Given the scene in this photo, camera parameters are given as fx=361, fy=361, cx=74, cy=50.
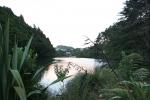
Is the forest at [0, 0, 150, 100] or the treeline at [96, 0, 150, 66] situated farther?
the treeline at [96, 0, 150, 66]

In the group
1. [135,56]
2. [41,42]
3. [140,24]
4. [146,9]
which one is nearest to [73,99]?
[135,56]

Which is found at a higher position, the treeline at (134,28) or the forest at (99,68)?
the treeline at (134,28)

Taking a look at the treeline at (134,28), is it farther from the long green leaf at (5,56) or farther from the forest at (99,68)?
the long green leaf at (5,56)

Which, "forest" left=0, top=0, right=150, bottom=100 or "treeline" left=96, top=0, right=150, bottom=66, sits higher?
"treeline" left=96, top=0, right=150, bottom=66

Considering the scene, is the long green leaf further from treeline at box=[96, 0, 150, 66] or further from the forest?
treeline at box=[96, 0, 150, 66]

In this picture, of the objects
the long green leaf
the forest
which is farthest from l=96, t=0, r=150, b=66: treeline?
the long green leaf

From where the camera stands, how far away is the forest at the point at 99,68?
3.09 meters

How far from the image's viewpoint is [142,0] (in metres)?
26.4

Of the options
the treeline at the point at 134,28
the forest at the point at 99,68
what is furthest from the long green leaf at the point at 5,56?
the treeline at the point at 134,28

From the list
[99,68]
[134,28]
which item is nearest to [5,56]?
[99,68]

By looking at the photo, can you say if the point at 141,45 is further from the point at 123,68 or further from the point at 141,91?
the point at 141,91

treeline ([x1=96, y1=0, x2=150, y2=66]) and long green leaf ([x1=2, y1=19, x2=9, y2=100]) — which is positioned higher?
treeline ([x1=96, y1=0, x2=150, y2=66])

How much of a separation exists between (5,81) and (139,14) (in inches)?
970

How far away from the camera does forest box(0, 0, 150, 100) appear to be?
121 inches
